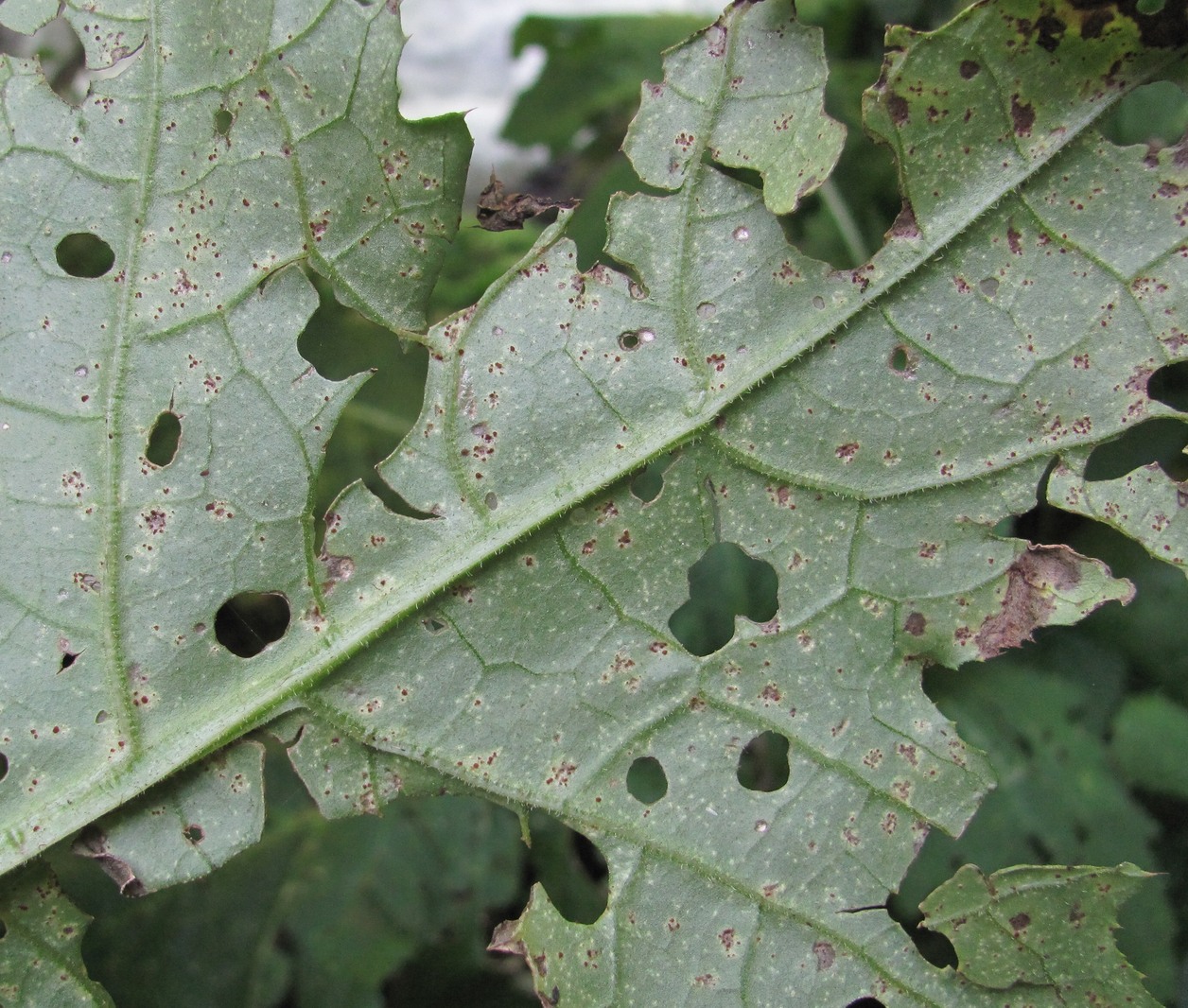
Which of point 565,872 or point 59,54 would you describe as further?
point 59,54

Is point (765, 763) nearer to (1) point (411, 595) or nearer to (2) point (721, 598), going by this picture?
(2) point (721, 598)

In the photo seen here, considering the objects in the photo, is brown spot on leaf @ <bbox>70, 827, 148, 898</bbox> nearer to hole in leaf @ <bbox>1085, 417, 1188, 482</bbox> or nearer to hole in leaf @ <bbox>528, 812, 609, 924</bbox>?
hole in leaf @ <bbox>528, 812, 609, 924</bbox>

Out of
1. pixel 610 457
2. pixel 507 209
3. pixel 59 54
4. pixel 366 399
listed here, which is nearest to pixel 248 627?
pixel 610 457

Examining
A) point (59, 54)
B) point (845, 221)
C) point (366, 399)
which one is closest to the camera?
point (845, 221)

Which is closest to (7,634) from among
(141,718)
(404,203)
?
(141,718)

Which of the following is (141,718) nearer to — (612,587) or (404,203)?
(612,587)

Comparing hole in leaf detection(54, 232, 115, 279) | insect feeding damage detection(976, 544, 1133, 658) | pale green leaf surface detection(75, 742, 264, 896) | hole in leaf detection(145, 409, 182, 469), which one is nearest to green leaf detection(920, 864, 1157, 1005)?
insect feeding damage detection(976, 544, 1133, 658)
